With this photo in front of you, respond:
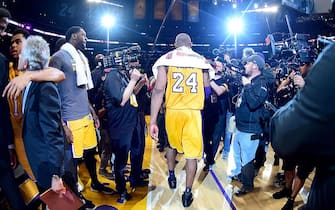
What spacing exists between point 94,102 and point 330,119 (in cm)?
389

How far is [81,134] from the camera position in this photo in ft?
11.1

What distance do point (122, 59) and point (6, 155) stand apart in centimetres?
177

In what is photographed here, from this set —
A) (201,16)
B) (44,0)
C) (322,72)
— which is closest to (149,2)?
(201,16)

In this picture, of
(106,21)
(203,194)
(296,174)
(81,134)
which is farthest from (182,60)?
(106,21)

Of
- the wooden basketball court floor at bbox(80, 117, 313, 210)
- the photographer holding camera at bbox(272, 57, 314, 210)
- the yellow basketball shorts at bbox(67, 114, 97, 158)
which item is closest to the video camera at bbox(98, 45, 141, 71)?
the yellow basketball shorts at bbox(67, 114, 97, 158)

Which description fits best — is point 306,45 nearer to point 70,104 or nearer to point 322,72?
point 70,104

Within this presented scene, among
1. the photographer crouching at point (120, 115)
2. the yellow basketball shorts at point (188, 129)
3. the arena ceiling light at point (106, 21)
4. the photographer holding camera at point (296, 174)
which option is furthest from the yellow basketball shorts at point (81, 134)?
the arena ceiling light at point (106, 21)

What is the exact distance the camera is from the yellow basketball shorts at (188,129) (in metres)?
3.83

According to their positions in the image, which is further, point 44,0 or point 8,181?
point 44,0

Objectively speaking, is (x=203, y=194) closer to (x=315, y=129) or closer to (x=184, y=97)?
(x=184, y=97)

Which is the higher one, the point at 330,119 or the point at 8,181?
the point at 330,119

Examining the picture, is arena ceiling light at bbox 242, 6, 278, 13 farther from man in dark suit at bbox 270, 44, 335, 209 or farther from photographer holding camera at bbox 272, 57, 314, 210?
man in dark suit at bbox 270, 44, 335, 209

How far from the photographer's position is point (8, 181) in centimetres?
248

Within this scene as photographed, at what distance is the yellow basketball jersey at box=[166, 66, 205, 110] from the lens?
381 centimetres
